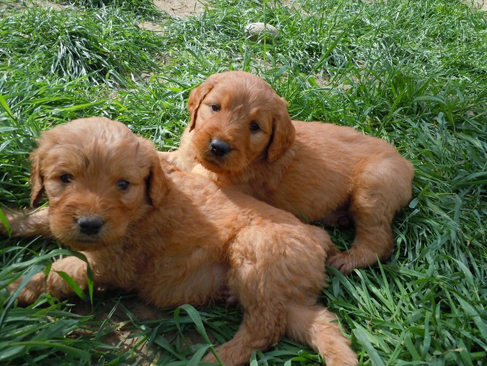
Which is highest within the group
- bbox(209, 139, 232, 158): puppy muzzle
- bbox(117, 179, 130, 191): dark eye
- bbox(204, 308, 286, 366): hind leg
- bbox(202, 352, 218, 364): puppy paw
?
bbox(209, 139, 232, 158): puppy muzzle

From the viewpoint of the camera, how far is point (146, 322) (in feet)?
11.0

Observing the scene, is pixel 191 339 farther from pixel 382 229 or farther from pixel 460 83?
pixel 460 83

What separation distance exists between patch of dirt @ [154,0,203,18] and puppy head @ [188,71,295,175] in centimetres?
383

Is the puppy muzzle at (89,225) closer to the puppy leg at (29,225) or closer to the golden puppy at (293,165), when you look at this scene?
the puppy leg at (29,225)

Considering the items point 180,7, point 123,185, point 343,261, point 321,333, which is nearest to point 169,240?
point 123,185

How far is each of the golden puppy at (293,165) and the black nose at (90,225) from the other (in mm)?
1258

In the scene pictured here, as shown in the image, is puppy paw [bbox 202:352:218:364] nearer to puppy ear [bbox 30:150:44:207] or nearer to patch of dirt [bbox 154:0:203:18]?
Result: puppy ear [bbox 30:150:44:207]

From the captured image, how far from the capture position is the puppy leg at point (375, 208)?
3.96 m

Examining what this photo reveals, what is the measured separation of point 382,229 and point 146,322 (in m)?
2.11

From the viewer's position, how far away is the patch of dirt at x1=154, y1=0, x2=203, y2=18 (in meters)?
7.61

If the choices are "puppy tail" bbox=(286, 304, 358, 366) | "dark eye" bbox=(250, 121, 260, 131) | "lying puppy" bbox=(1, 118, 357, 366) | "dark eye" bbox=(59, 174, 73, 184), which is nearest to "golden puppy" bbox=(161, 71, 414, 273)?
"dark eye" bbox=(250, 121, 260, 131)

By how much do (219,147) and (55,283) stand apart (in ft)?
5.10

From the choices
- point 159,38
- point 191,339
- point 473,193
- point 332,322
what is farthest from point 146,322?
point 159,38

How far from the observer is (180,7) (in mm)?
7801
